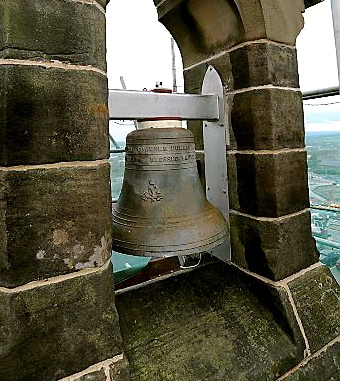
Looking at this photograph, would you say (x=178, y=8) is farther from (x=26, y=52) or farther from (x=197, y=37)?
(x=26, y=52)

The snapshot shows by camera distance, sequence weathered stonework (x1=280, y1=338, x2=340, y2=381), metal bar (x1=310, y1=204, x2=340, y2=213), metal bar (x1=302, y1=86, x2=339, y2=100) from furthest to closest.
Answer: metal bar (x1=310, y1=204, x2=340, y2=213)
metal bar (x1=302, y1=86, x2=339, y2=100)
weathered stonework (x1=280, y1=338, x2=340, y2=381)

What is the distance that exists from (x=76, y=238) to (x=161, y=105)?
1.52ft

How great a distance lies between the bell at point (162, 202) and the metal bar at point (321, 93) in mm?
724

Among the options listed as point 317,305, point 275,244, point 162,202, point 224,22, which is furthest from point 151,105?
point 317,305

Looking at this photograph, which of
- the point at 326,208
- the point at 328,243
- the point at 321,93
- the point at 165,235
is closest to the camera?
the point at 165,235

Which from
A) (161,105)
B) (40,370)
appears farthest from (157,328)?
(161,105)

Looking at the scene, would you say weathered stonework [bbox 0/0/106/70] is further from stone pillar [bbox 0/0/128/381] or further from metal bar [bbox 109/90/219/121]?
metal bar [bbox 109/90/219/121]

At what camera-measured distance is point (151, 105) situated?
33.9 inches

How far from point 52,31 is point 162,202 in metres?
0.46

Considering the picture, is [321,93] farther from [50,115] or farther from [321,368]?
[50,115]

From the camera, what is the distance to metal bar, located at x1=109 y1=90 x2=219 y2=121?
2.71ft

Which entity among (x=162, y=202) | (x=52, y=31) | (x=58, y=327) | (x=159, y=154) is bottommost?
(x=58, y=327)

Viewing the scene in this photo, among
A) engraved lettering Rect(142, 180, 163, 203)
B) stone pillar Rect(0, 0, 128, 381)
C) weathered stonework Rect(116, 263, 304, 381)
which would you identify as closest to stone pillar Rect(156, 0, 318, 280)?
weathered stonework Rect(116, 263, 304, 381)

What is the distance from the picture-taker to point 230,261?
110 centimetres
